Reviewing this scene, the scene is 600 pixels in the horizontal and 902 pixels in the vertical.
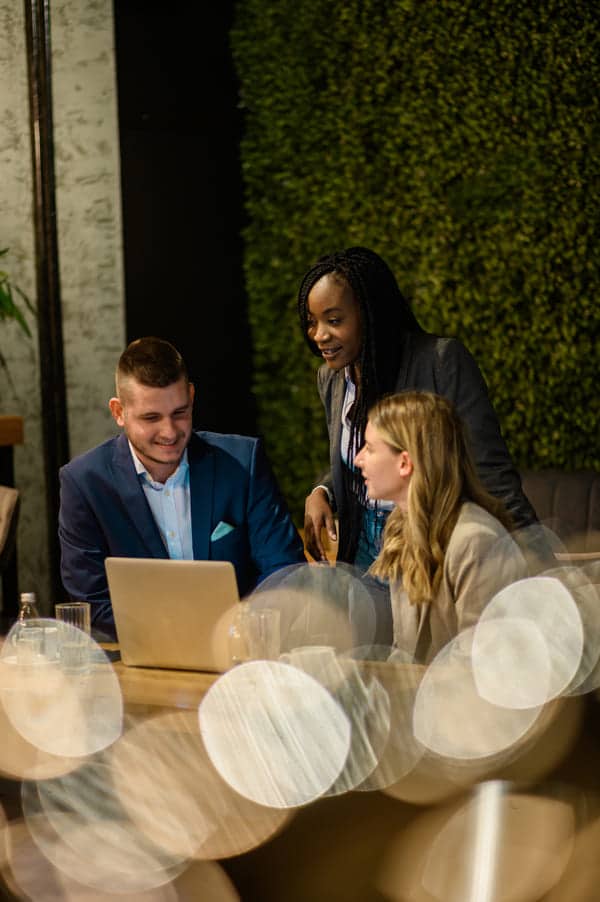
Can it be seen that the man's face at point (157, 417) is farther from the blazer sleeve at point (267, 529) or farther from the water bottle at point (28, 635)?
the water bottle at point (28, 635)

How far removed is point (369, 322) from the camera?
282 centimetres

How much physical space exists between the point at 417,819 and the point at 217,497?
3.90ft

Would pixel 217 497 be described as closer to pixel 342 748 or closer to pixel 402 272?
pixel 342 748

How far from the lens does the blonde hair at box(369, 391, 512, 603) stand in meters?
2.36

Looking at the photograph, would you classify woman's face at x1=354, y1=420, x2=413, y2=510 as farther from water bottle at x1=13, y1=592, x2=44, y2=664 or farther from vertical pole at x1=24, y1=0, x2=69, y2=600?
vertical pole at x1=24, y1=0, x2=69, y2=600

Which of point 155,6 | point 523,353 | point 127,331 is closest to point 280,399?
point 127,331

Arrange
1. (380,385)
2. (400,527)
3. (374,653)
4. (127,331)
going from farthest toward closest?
1. (127,331)
2. (380,385)
3. (400,527)
4. (374,653)

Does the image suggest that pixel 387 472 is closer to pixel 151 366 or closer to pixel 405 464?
pixel 405 464

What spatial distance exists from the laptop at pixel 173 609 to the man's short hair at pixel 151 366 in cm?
55

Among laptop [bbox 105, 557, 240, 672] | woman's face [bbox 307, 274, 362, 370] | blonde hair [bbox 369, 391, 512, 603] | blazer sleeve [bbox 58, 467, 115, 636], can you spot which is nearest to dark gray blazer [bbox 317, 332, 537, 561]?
woman's face [bbox 307, 274, 362, 370]

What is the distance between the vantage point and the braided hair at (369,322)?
2.82m

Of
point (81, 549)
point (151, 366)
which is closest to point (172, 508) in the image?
point (81, 549)

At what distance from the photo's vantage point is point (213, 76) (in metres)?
5.23

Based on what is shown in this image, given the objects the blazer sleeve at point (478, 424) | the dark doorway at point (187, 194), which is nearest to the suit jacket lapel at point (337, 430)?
the blazer sleeve at point (478, 424)
